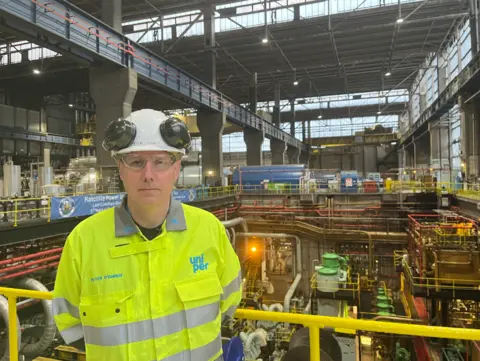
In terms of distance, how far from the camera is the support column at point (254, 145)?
1225 inches

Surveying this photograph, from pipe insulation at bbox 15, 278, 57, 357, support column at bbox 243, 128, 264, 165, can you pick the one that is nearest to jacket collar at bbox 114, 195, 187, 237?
pipe insulation at bbox 15, 278, 57, 357

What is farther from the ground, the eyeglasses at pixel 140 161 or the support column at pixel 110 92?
the support column at pixel 110 92

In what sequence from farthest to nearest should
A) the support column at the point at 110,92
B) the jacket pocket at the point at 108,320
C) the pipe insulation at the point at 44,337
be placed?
the support column at the point at 110,92 → the pipe insulation at the point at 44,337 → the jacket pocket at the point at 108,320

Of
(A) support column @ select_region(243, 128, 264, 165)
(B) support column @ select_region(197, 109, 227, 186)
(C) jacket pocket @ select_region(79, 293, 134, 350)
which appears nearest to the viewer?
(C) jacket pocket @ select_region(79, 293, 134, 350)

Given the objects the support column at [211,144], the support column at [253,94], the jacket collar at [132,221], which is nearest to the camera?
the jacket collar at [132,221]

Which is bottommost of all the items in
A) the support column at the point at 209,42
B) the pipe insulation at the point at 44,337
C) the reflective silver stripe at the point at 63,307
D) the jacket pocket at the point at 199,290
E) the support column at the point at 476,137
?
the pipe insulation at the point at 44,337

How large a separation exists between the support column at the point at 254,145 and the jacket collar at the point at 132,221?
96.0 ft

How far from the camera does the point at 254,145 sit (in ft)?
103

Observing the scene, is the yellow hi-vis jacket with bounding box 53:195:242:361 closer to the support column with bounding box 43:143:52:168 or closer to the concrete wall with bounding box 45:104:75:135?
the support column with bounding box 43:143:52:168

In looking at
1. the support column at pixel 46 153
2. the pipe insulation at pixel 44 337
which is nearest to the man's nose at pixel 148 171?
the pipe insulation at pixel 44 337

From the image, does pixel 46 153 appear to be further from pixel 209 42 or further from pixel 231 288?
pixel 231 288

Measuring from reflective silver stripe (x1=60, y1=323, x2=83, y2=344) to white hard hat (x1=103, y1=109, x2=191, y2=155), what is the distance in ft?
3.15

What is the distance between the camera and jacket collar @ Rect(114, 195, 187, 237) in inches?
67.0

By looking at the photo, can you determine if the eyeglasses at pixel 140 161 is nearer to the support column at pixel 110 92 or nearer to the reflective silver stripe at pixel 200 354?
the reflective silver stripe at pixel 200 354
